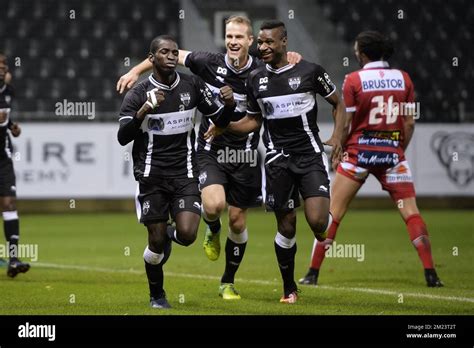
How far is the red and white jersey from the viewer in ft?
35.5

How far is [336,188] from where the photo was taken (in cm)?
1098

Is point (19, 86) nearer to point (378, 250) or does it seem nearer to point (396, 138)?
point (378, 250)

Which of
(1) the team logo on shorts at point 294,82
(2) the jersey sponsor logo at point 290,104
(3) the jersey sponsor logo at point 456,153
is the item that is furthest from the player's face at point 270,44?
(3) the jersey sponsor logo at point 456,153

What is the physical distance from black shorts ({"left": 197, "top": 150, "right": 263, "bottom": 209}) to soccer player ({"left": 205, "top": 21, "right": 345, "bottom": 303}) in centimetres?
51

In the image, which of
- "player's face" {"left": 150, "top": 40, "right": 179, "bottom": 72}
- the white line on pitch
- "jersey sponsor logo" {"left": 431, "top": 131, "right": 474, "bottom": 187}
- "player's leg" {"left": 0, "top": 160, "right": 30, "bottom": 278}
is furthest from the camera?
"jersey sponsor logo" {"left": 431, "top": 131, "right": 474, "bottom": 187}

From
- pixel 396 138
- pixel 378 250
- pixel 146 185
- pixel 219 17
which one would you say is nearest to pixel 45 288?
pixel 146 185

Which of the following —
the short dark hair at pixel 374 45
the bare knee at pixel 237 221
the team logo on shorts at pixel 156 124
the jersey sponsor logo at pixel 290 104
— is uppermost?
the short dark hair at pixel 374 45

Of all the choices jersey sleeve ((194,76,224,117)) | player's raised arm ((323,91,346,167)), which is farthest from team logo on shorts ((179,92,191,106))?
player's raised arm ((323,91,346,167))

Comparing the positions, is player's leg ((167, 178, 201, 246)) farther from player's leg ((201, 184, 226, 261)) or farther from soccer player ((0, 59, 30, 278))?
soccer player ((0, 59, 30, 278))

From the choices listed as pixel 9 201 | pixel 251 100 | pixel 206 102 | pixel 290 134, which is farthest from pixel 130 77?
pixel 9 201

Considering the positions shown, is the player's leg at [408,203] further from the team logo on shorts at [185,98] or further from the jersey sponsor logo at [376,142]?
the team logo on shorts at [185,98]

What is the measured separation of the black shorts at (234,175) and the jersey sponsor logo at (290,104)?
0.77 meters

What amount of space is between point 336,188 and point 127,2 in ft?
51.1

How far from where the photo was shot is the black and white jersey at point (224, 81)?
10047mm
